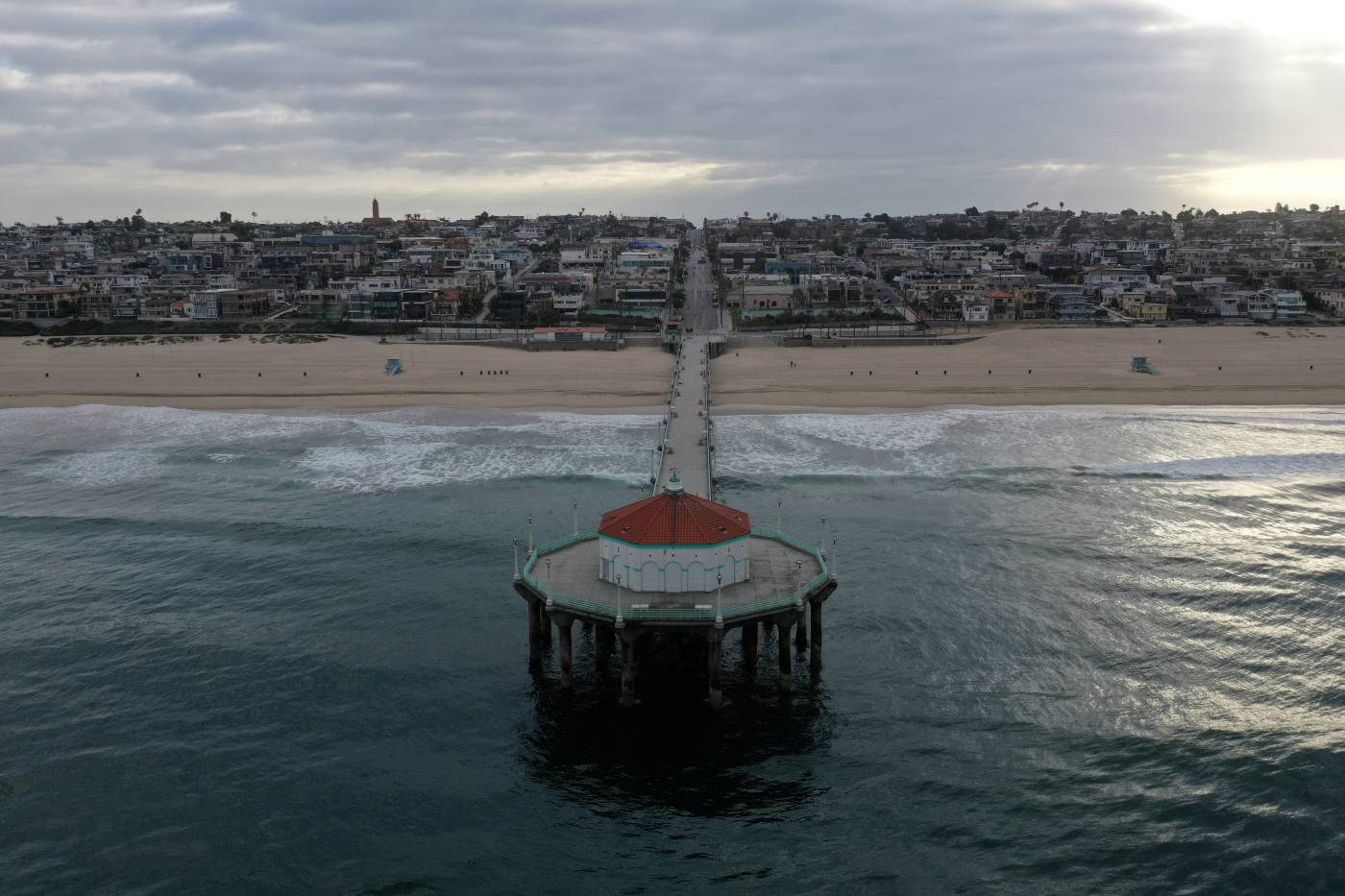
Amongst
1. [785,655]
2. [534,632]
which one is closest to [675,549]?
[785,655]

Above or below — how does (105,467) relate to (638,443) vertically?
below

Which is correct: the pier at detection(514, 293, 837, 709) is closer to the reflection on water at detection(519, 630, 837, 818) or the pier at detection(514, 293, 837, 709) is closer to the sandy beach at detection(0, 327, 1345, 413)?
the reflection on water at detection(519, 630, 837, 818)

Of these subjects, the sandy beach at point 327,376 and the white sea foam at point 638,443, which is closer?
the white sea foam at point 638,443

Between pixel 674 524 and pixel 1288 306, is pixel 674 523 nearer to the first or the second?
pixel 674 524

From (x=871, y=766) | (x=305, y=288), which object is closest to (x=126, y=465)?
(x=871, y=766)

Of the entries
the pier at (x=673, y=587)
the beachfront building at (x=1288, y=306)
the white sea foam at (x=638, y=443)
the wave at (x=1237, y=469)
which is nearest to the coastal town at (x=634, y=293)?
the beachfront building at (x=1288, y=306)

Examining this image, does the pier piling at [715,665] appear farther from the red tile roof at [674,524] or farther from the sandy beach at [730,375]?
the sandy beach at [730,375]

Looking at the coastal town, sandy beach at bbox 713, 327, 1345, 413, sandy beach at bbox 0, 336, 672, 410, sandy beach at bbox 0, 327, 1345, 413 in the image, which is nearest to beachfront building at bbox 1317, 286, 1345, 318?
the coastal town
